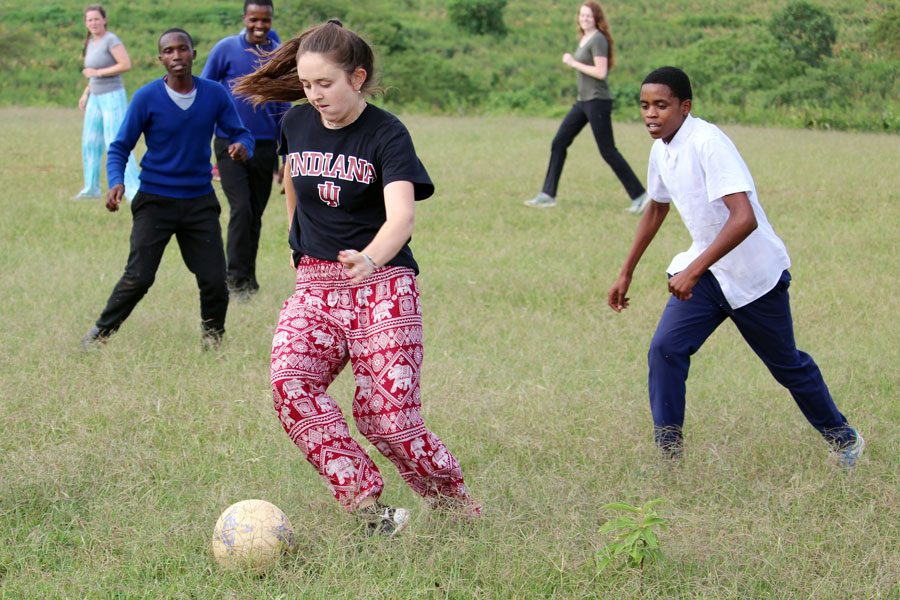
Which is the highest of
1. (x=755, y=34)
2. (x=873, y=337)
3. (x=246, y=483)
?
(x=246, y=483)

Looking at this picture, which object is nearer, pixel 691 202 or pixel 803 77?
pixel 691 202

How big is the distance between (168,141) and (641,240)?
2.81 meters

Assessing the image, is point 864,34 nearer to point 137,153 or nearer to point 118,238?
point 137,153

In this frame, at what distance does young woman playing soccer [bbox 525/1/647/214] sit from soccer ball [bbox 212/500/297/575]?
8209 millimetres

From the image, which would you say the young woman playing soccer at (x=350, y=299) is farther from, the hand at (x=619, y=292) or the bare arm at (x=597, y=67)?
the bare arm at (x=597, y=67)

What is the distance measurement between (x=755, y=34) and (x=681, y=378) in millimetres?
32804

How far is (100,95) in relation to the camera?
1176 centimetres

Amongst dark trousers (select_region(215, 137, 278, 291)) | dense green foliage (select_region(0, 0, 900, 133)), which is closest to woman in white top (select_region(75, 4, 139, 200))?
dark trousers (select_region(215, 137, 278, 291))

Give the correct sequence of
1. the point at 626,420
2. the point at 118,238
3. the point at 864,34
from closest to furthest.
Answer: the point at 626,420
the point at 118,238
the point at 864,34

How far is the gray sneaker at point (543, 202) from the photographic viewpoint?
12031mm

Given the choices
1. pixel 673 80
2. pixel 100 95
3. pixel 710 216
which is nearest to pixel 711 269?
pixel 710 216

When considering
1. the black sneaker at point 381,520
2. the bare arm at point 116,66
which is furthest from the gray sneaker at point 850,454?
the bare arm at point 116,66

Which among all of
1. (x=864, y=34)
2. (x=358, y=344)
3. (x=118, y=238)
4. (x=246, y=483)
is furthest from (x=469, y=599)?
(x=864, y=34)

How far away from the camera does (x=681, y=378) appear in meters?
4.69
